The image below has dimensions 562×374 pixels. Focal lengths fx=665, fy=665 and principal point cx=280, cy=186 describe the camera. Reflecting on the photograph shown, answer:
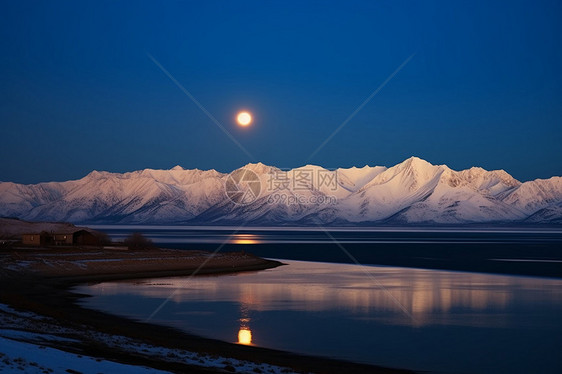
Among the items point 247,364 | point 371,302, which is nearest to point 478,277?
point 371,302

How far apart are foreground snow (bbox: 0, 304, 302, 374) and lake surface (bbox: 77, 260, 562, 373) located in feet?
18.7

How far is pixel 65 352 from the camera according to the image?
23.1m

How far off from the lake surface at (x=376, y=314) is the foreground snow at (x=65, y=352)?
18.7 ft

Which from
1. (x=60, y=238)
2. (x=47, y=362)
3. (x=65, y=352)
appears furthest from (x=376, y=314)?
(x=60, y=238)

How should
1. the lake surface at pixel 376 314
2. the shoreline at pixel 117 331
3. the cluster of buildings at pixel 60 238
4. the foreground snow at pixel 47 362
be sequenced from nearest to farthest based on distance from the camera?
the foreground snow at pixel 47 362 → the shoreline at pixel 117 331 → the lake surface at pixel 376 314 → the cluster of buildings at pixel 60 238

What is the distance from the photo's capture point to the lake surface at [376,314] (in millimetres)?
30359

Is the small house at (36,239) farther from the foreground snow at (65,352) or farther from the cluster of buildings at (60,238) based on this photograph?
the foreground snow at (65,352)

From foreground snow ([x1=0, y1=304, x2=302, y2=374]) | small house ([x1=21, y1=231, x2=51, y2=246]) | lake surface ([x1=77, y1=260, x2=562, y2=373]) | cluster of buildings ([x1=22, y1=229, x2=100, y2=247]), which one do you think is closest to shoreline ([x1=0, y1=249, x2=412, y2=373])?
foreground snow ([x1=0, y1=304, x2=302, y2=374])

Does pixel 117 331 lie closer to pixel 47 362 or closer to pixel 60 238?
pixel 47 362

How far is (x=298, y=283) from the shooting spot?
63.6 m

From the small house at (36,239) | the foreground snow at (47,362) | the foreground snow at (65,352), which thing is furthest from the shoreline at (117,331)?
the small house at (36,239)

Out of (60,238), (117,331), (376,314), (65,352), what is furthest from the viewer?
(60,238)

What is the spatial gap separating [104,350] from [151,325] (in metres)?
11.0

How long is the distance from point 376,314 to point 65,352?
2393 centimetres
